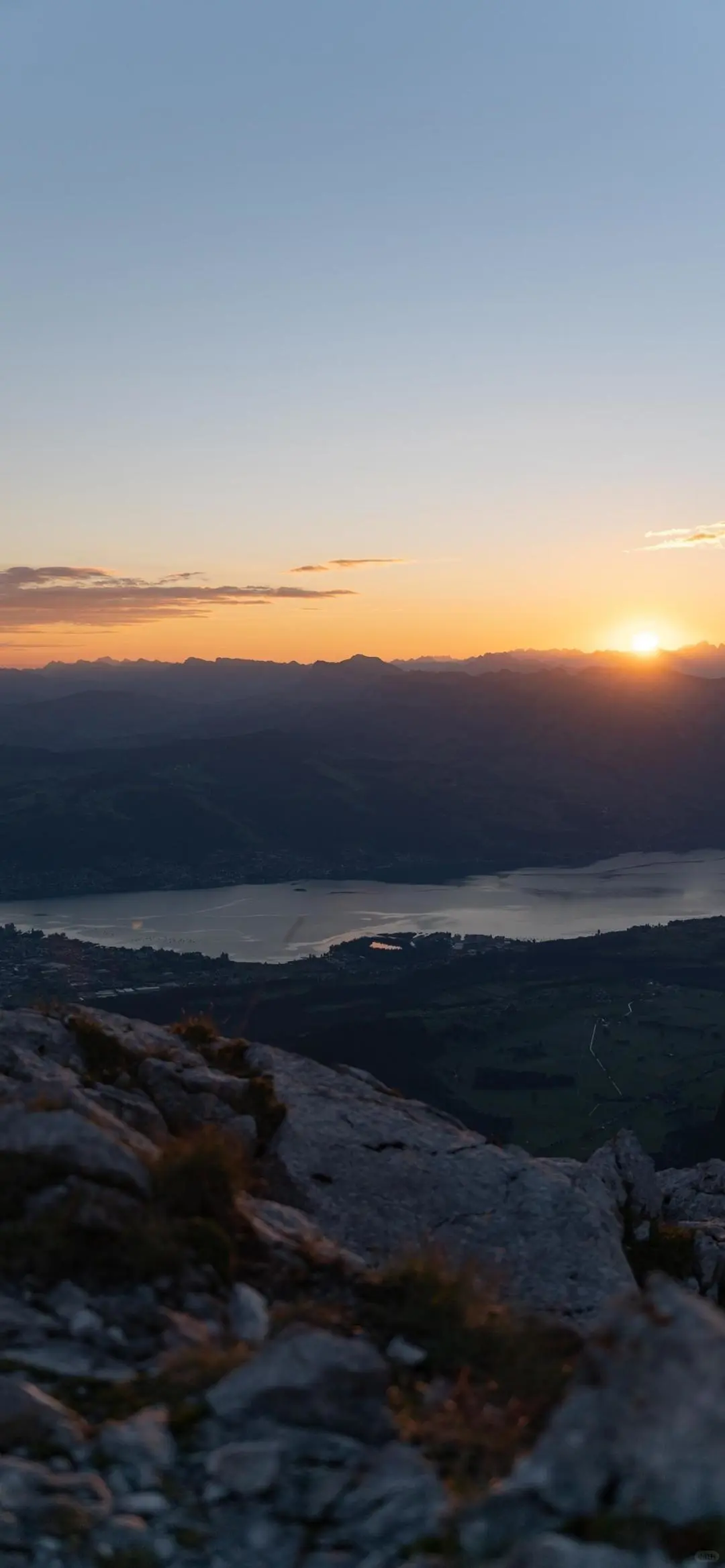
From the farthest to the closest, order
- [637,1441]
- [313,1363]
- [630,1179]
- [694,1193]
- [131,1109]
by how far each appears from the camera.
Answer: [694,1193]
[630,1179]
[131,1109]
[313,1363]
[637,1441]

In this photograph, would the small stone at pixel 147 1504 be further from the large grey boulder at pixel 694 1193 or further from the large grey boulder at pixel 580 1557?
the large grey boulder at pixel 694 1193

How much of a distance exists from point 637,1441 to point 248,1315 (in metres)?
3.75

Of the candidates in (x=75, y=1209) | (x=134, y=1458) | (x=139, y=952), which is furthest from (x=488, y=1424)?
(x=139, y=952)

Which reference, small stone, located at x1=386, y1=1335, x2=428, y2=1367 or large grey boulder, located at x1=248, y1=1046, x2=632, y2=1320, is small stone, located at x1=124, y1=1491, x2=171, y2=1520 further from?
large grey boulder, located at x1=248, y1=1046, x2=632, y2=1320

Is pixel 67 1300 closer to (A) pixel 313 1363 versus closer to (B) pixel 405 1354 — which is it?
(A) pixel 313 1363

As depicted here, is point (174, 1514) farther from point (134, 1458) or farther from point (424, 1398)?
point (424, 1398)

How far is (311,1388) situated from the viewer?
692 centimetres

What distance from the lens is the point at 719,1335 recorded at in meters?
5.98

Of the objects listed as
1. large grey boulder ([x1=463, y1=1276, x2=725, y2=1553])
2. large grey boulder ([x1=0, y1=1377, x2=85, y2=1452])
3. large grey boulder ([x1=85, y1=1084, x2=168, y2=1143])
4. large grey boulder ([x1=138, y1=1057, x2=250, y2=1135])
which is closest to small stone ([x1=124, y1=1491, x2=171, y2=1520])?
large grey boulder ([x1=0, y1=1377, x2=85, y2=1452])

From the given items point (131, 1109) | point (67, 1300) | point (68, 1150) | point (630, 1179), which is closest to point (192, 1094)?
point (131, 1109)

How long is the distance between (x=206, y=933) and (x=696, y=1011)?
83.4 metres

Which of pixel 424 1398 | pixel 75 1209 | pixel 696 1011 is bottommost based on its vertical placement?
pixel 696 1011

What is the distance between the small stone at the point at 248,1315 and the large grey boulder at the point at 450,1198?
2979 mm

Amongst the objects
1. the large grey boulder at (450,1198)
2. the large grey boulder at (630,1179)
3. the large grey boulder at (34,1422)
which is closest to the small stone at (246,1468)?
the large grey boulder at (34,1422)
